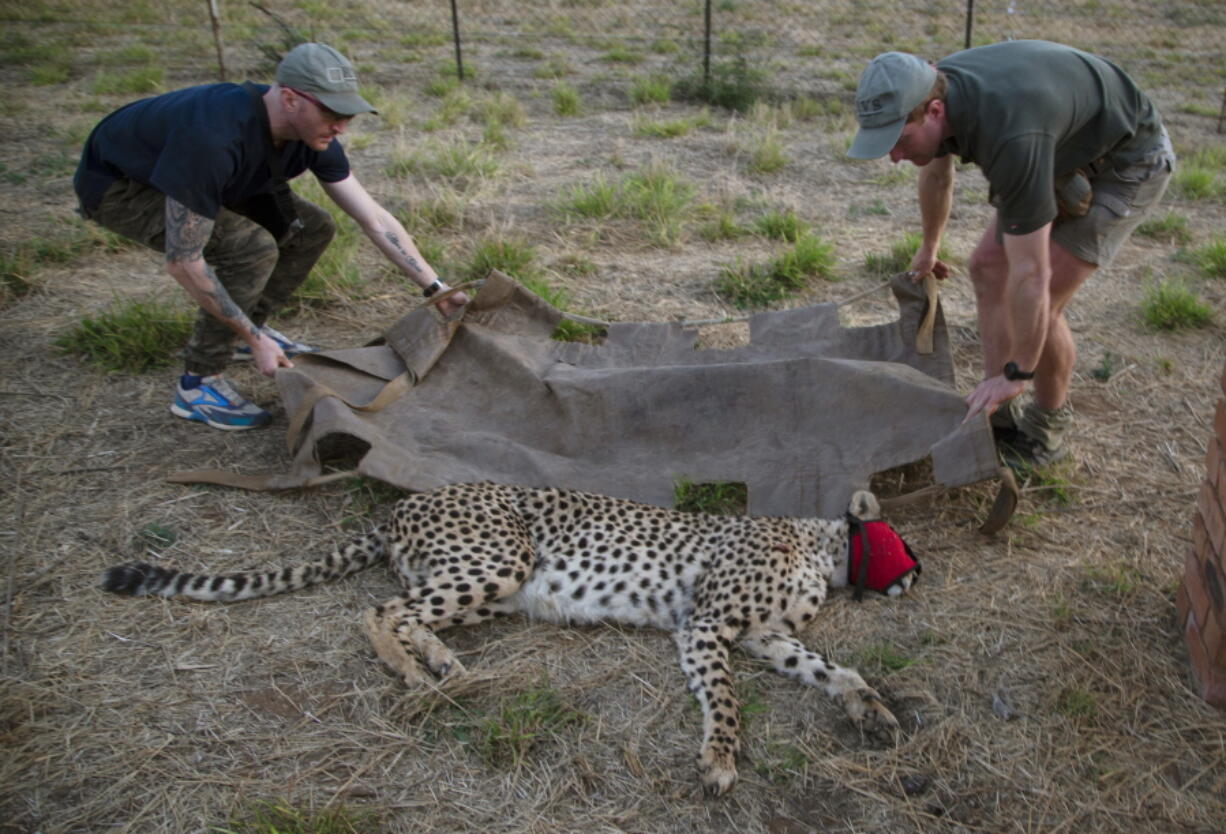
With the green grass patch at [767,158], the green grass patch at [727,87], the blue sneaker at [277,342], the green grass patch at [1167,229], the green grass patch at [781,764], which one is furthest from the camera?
the green grass patch at [727,87]

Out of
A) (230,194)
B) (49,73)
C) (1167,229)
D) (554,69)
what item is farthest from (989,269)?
(49,73)

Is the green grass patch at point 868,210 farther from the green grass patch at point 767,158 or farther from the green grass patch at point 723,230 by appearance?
the green grass patch at point 723,230

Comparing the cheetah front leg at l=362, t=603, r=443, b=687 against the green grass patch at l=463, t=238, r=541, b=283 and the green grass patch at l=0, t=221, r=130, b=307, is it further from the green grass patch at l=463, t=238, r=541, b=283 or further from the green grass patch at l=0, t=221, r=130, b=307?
the green grass patch at l=0, t=221, r=130, b=307

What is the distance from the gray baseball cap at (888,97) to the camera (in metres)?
3.38

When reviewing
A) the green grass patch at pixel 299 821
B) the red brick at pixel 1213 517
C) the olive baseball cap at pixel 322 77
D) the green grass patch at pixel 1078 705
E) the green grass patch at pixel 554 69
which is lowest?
the green grass patch at pixel 1078 705

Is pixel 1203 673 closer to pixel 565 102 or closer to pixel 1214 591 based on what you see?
pixel 1214 591

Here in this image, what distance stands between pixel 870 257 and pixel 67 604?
4959 millimetres

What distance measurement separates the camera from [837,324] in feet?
15.8

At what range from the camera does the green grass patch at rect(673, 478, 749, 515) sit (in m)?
4.18

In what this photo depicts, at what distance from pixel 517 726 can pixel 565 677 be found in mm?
352

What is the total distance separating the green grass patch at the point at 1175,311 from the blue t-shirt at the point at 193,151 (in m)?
4.64

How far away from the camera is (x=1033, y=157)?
3.37 m

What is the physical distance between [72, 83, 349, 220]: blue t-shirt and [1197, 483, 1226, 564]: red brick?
3839mm

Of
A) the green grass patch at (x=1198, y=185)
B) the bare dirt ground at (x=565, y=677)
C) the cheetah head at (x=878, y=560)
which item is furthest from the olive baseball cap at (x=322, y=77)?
the green grass patch at (x=1198, y=185)
